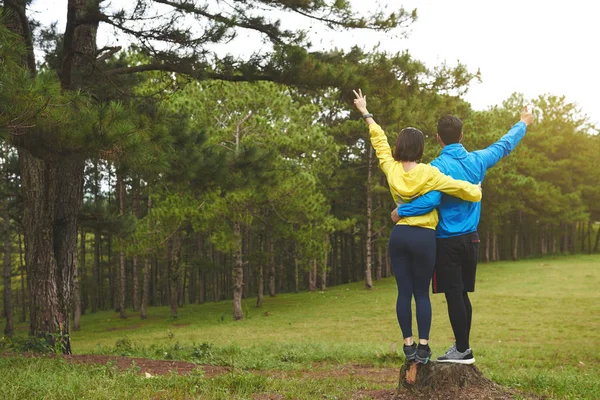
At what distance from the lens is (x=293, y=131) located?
1869 cm

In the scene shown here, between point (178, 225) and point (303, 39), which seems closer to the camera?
point (303, 39)

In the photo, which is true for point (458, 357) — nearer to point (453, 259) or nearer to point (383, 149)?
point (453, 259)

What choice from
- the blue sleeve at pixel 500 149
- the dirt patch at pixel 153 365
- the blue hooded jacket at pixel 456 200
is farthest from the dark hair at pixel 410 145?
the dirt patch at pixel 153 365

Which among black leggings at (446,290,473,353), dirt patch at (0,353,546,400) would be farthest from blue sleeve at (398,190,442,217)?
dirt patch at (0,353,546,400)

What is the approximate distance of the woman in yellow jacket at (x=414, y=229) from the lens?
3787mm

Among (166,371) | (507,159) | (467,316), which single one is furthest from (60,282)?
(507,159)

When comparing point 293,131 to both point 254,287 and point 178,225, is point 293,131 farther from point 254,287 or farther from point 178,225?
point 254,287

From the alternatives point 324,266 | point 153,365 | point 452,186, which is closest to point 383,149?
point 452,186

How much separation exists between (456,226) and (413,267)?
0.46 m

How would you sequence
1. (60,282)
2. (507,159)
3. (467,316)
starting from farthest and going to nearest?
(507,159), (60,282), (467,316)

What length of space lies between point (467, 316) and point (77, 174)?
6.56 meters

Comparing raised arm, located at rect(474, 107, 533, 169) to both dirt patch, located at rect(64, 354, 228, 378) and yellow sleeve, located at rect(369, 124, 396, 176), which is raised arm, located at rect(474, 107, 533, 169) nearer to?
yellow sleeve, located at rect(369, 124, 396, 176)

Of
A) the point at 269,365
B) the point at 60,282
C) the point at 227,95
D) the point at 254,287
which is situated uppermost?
the point at 227,95

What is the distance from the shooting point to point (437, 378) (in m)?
4.02
